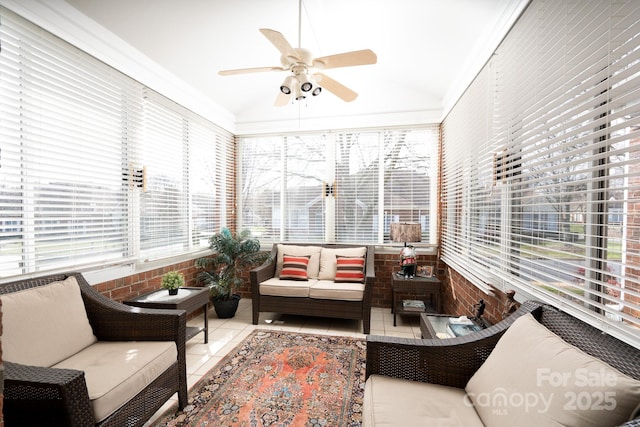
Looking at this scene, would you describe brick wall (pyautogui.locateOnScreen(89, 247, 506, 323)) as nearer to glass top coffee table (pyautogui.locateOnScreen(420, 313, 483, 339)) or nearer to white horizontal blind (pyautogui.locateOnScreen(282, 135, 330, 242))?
glass top coffee table (pyautogui.locateOnScreen(420, 313, 483, 339))

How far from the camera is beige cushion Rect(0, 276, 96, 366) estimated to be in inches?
65.6

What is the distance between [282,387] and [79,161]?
2.36 metres

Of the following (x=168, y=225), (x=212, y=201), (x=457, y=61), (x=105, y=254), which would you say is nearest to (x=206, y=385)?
(x=105, y=254)

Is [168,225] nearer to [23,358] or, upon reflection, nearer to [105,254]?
[105,254]

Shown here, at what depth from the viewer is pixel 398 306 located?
3.87m

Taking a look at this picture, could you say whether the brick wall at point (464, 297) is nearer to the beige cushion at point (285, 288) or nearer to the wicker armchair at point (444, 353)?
the wicker armchair at point (444, 353)

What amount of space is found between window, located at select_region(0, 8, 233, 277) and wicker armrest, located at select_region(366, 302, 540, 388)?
2.37m

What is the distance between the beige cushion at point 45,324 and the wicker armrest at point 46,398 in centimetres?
26

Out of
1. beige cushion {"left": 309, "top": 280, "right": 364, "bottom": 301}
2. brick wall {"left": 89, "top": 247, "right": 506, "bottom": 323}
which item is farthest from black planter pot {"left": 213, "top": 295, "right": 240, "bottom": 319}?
beige cushion {"left": 309, "top": 280, "right": 364, "bottom": 301}

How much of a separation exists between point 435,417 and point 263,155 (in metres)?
4.13

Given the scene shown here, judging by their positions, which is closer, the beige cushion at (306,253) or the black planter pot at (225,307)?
the black planter pot at (225,307)

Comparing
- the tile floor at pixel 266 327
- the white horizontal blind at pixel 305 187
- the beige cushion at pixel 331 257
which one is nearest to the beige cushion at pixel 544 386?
the tile floor at pixel 266 327

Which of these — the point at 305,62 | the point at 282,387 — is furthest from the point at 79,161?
the point at 282,387

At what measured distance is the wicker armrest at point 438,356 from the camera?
162cm
